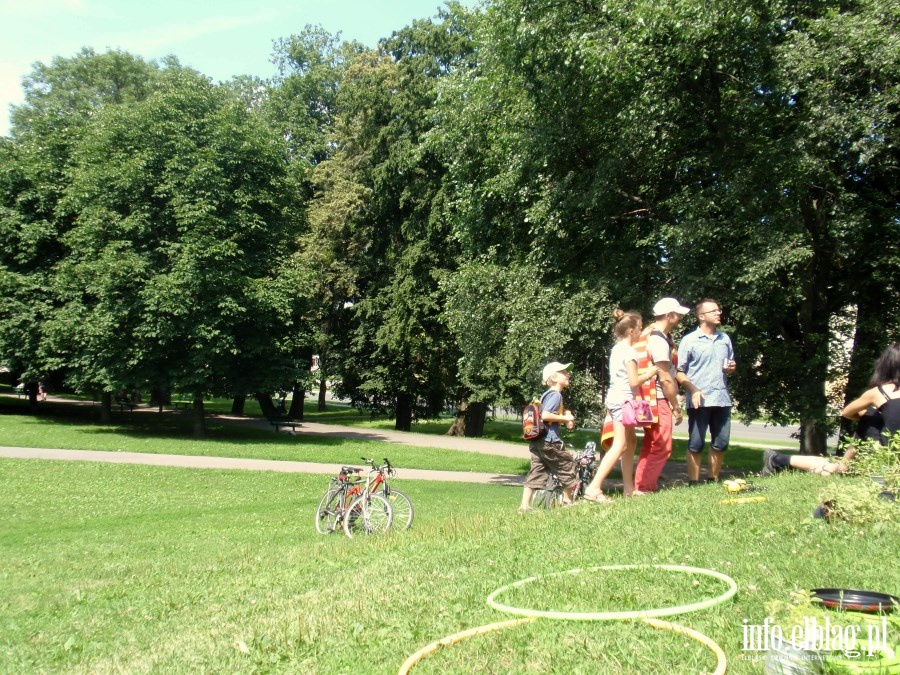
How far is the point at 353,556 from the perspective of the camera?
7547 millimetres

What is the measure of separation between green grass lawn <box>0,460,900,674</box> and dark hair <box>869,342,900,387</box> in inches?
46.4

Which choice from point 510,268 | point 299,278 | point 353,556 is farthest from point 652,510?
point 299,278

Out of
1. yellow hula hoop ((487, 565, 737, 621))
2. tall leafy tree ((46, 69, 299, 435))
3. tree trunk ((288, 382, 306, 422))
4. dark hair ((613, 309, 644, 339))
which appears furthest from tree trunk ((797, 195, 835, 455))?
tree trunk ((288, 382, 306, 422))

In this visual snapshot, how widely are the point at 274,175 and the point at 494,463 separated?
15494mm

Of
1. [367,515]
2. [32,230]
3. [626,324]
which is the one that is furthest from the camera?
[32,230]

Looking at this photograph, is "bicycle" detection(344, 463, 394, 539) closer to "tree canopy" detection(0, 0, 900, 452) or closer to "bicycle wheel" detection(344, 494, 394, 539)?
"bicycle wheel" detection(344, 494, 394, 539)

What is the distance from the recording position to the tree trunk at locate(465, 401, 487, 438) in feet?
124

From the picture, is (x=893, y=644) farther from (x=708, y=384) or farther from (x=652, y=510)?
(x=708, y=384)

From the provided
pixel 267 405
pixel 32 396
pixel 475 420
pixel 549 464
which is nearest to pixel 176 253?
pixel 267 405

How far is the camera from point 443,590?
540 cm

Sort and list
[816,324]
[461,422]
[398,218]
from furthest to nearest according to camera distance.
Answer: [461,422] < [398,218] < [816,324]

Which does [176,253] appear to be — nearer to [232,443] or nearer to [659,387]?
[232,443]

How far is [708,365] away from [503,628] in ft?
18.0

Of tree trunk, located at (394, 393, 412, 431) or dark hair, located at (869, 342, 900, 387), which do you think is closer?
dark hair, located at (869, 342, 900, 387)
